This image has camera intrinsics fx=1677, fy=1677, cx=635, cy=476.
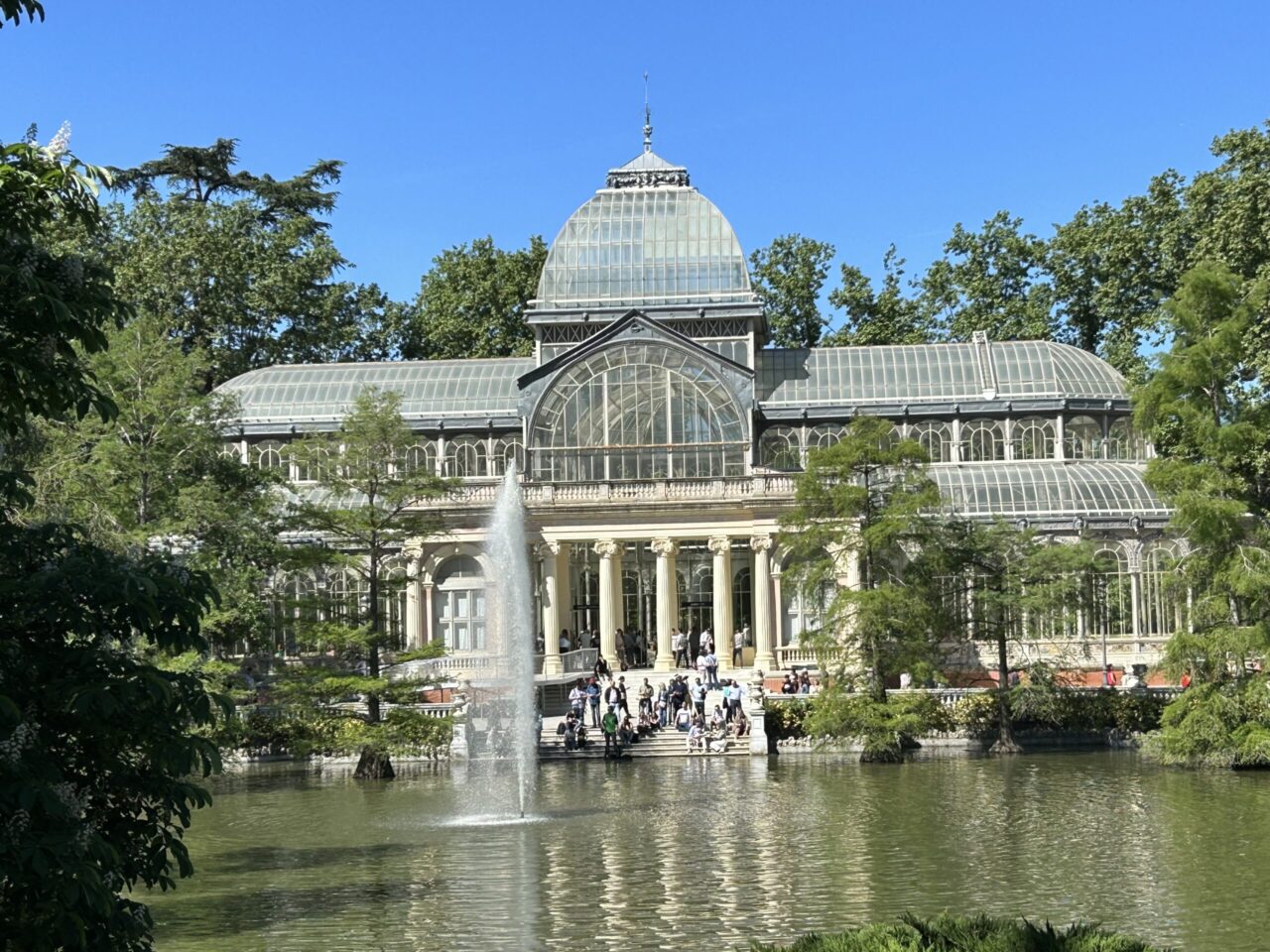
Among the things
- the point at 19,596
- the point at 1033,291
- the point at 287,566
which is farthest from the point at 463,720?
the point at 1033,291

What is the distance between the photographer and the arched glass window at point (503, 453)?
203ft

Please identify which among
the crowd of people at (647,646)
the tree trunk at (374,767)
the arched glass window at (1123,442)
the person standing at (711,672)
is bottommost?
the tree trunk at (374,767)

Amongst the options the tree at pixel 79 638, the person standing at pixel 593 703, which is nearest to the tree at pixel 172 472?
the person standing at pixel 593 703

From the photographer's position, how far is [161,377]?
3875cm

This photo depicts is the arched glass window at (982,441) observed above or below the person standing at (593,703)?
above

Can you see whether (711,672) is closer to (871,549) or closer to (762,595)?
(762,595)

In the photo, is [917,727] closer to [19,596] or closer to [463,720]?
[463,720]

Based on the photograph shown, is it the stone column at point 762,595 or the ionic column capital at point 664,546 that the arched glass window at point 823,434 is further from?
the ionic column capital at point 664,546

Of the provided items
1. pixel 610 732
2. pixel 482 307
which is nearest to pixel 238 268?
pixel 482 307

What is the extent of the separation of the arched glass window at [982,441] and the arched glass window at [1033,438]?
53 cm

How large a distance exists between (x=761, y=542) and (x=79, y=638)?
152 feet

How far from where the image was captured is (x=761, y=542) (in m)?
57.1

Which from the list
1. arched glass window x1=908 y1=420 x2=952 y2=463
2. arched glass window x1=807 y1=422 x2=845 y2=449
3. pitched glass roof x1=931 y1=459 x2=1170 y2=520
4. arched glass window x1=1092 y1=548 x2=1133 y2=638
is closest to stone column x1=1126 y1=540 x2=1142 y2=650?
arched glass window x1=1092 y1=548 x2=1133 y2=638

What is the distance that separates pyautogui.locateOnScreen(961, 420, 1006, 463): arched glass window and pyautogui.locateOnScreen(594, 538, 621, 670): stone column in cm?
1390
